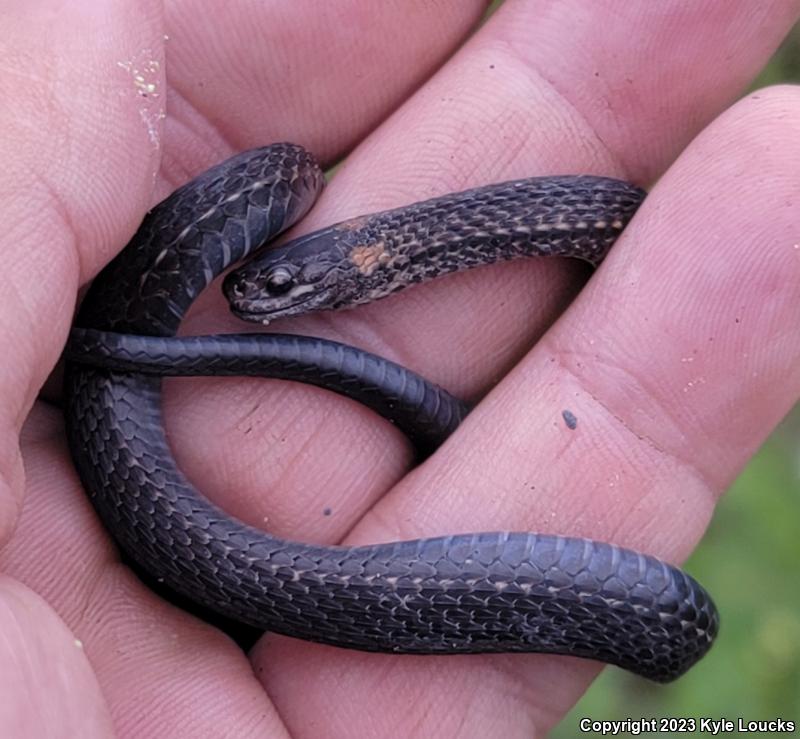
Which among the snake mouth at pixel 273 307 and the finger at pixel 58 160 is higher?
the finger at pixel 58 160

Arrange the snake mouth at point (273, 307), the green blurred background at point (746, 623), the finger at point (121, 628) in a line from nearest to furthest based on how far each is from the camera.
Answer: the finger at point (121, 628), the snake mouth at point (273, 307), the green blurred background at point (746, 623)

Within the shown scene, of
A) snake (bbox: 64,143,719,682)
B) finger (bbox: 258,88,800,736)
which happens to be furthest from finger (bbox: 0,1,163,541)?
finger (bbox: 258,88,800,736)

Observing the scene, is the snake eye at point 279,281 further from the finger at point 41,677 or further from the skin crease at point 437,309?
the finger at point 41,677

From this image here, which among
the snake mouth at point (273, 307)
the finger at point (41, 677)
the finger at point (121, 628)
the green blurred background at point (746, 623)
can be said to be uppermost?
the snake mouth at point (273, 307)

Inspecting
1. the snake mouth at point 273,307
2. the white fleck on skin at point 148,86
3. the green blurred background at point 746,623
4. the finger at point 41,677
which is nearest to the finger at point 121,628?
the finger at point 41,677

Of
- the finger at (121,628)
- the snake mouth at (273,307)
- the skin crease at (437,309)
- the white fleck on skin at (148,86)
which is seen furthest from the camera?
the snake mouth at (273,307)

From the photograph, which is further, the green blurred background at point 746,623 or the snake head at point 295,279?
the green blurred background at point 746,623

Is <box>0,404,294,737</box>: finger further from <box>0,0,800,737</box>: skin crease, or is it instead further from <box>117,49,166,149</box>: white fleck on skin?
<box>117,49,166,149</box>: white fleck on skin
